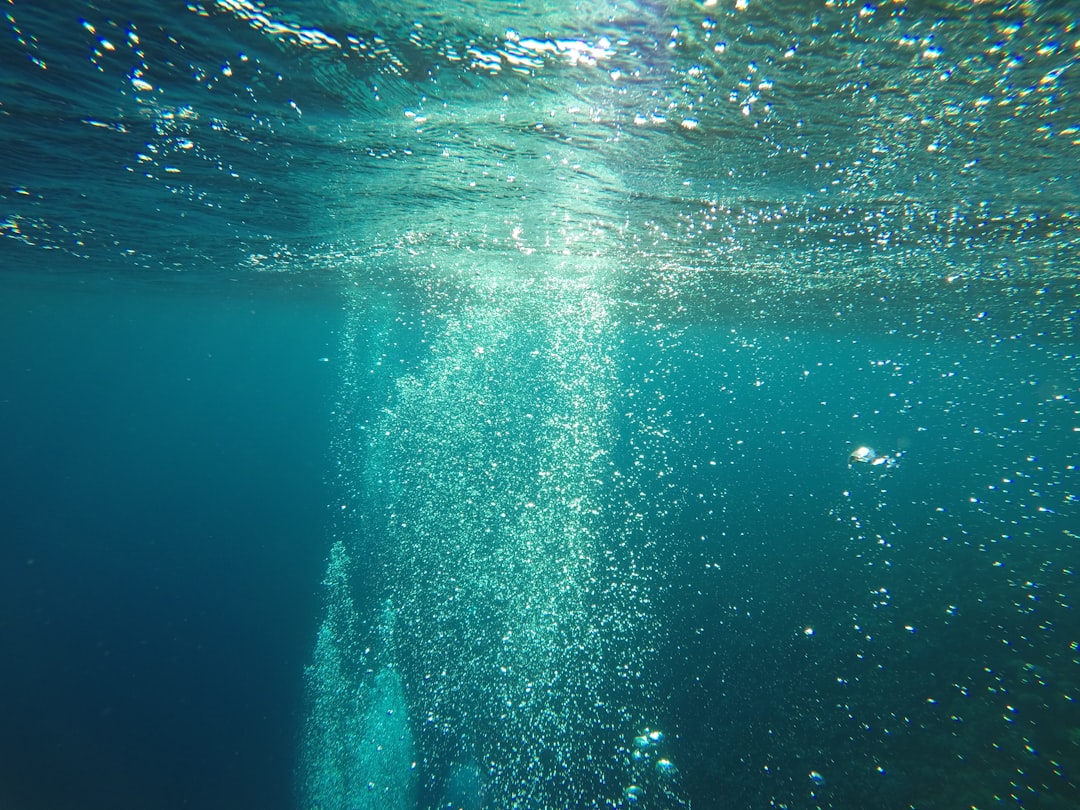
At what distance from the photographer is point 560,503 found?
15.1m

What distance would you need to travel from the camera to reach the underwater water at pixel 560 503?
4645 millimetres

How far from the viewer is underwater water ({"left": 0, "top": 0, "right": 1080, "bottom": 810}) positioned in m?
4.64

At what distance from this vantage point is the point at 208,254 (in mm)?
15836

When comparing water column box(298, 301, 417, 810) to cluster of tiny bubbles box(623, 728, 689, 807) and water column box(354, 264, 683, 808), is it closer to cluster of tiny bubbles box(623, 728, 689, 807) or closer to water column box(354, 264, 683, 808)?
water column box(354, 264, 683, 808)

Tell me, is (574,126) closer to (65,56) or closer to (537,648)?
A: (65,56)

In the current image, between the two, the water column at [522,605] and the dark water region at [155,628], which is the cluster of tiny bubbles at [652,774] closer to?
the water column at [522,605]

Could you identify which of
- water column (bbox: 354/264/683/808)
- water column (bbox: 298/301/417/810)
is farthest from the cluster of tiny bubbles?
water column (bbox: 298/301/417/810)

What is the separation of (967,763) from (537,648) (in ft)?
18.1

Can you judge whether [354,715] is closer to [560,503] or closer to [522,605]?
[522,605]

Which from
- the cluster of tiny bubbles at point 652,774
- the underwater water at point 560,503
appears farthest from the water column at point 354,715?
the cluster of tiny bubbles at point 652,774

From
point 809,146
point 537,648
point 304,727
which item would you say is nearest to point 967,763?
point 537,648

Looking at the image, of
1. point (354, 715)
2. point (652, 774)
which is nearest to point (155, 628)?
point (354, 715)

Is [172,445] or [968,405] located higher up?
[172,445]

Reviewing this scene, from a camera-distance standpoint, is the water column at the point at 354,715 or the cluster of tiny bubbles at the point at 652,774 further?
the water column at the point at 354,715
